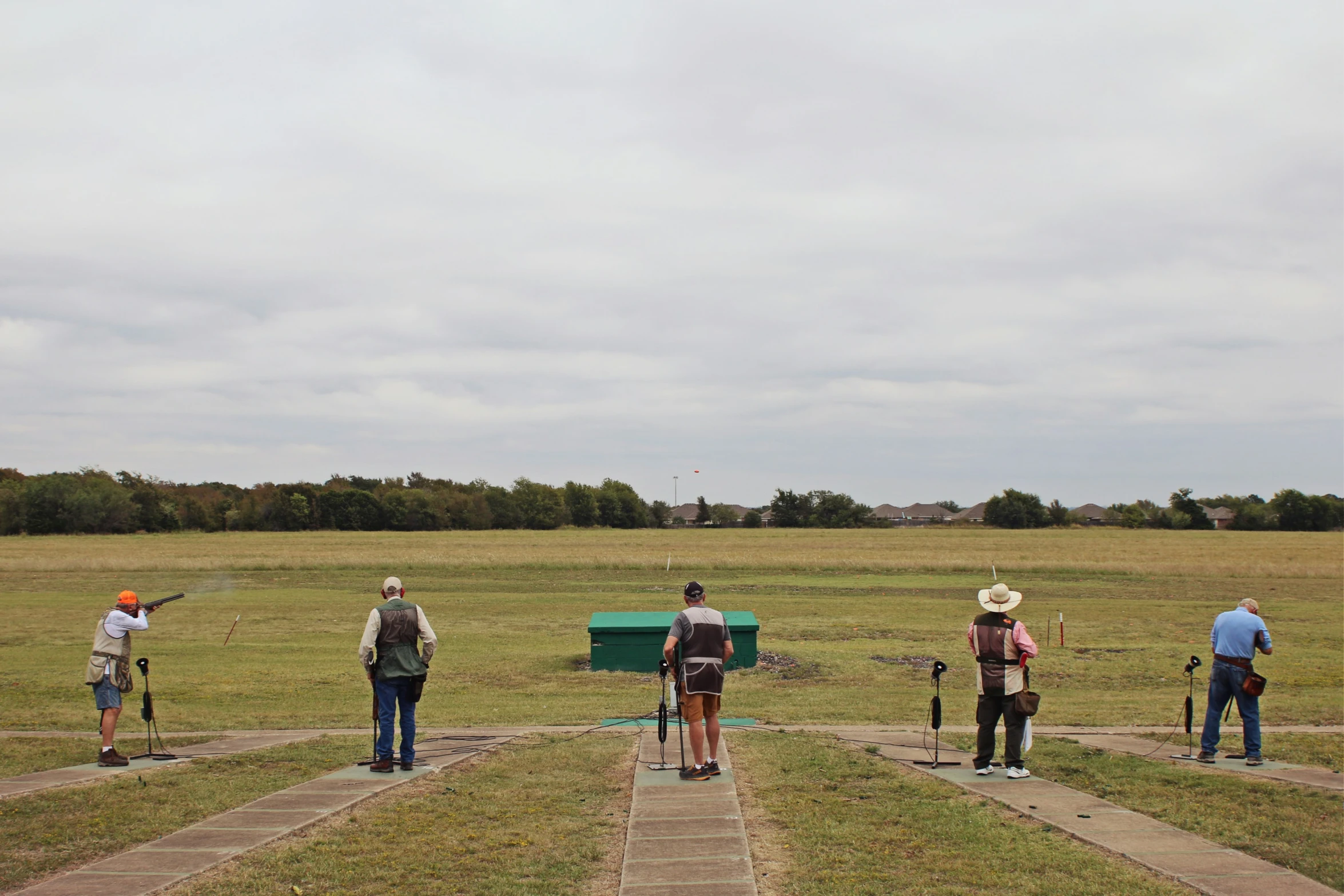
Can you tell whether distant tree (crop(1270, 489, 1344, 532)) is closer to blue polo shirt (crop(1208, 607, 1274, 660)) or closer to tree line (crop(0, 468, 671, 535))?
tree line (crop(0, 468, 671, 535))

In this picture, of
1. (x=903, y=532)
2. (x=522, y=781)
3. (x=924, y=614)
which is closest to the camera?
(x=522, y=781)

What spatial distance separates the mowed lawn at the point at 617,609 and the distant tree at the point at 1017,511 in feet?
223

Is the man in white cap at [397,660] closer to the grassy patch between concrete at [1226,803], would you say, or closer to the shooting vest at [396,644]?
the shooting vest at [396,644]

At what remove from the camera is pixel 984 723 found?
10078 millimetres

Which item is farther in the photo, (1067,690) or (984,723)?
(1067,690)

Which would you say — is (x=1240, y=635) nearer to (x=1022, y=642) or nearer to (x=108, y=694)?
(x=1022, y=642)

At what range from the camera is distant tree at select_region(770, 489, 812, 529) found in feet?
495

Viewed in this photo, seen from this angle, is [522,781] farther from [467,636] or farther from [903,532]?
[903,532]

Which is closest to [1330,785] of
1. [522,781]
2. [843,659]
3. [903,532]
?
[522,781]

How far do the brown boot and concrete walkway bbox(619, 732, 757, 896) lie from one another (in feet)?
19.3

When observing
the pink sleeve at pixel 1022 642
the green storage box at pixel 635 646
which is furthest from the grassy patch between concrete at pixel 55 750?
the pink sleeve at pixel 1022 642

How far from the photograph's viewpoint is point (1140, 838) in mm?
7539

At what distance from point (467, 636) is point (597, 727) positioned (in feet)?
43.5

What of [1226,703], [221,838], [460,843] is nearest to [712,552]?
[1226,703]
